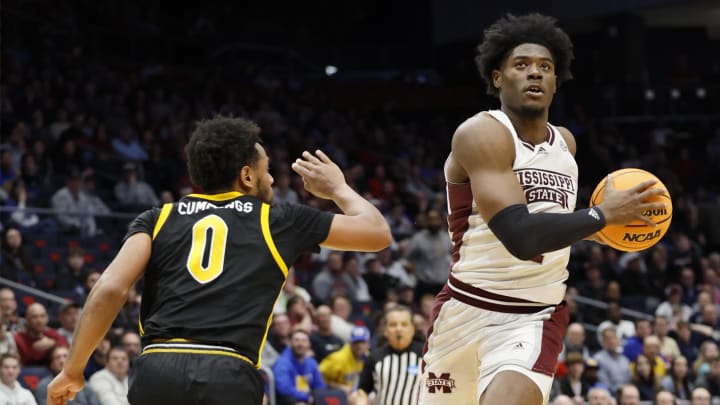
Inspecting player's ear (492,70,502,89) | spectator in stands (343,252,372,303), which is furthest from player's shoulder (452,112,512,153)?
spectator in stands (343,252,372,303)

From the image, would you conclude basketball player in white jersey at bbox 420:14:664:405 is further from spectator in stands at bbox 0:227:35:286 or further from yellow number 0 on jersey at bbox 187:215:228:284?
spectator in stands at bbox 0:227:35:286

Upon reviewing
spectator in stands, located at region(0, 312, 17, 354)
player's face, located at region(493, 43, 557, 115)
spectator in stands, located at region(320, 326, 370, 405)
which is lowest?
spectator in stands, located at region(320, 326, 370, 405)

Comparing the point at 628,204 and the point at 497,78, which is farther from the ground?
the point at 497,78

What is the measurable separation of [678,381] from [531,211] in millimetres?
9263

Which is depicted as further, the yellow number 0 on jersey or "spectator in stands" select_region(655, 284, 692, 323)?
"spectator in stands" select_region(655, 284, 692, 323)

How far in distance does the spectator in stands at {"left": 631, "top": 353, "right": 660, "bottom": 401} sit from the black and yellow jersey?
9.85 meters

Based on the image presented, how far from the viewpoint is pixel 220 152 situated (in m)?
→ 4.27

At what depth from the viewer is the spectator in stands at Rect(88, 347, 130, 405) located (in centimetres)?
969

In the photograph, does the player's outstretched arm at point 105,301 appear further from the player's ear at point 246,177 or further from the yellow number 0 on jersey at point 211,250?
the player's ear at point 246,177

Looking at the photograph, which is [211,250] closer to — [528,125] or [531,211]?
[531,211]

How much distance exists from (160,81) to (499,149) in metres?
18.7

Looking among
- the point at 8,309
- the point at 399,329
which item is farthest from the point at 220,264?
the point at 8,309

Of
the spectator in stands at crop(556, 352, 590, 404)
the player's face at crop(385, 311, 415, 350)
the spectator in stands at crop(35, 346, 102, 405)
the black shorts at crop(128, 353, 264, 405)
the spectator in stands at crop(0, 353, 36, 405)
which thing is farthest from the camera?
the spectator in stands at crop(556, 352, 590, 404)

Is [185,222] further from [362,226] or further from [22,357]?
[22,357]
